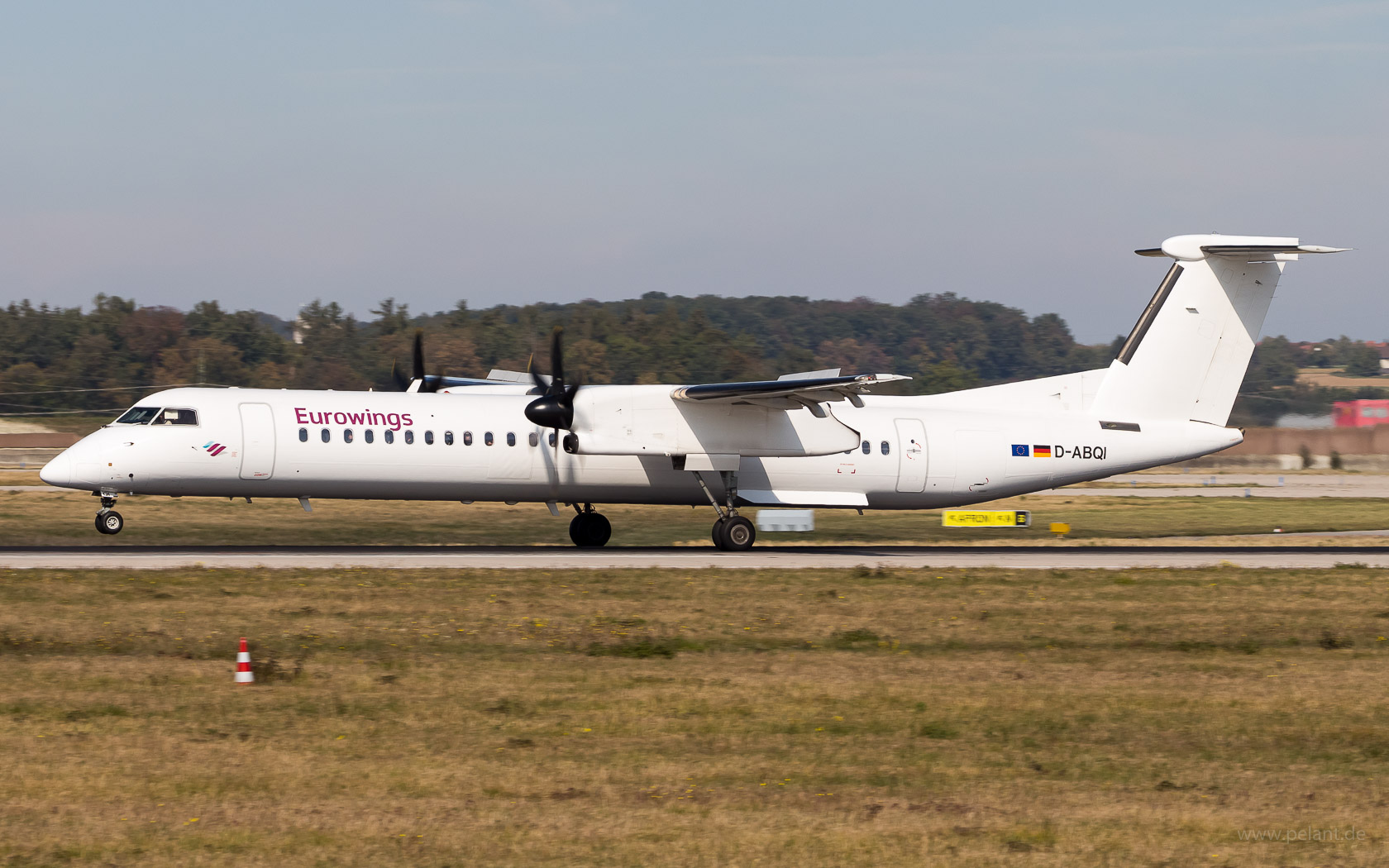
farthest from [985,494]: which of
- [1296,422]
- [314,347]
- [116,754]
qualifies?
[314,347]

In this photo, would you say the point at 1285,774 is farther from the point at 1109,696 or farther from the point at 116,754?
the point at 116,754

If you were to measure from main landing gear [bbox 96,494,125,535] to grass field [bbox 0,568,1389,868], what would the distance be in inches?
182

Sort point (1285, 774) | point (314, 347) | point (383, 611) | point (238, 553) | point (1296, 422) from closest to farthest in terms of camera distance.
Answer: point (1285, 774) → point (383, 611) → point (238, 553) → point (1296, 422) → point (314, 347)

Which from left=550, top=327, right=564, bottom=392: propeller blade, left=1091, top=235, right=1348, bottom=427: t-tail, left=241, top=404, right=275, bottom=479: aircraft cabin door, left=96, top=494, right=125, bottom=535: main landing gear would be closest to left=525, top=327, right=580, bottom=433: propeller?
left=550, top=327, right=564, bottom=392: propeller blade

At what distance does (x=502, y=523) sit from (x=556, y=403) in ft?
27.2

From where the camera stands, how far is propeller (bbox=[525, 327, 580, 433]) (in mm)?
23281

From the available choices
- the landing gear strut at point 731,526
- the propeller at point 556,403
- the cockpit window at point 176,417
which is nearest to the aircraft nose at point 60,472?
the cockpit window at point 176,417

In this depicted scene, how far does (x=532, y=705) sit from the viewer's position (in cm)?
1169

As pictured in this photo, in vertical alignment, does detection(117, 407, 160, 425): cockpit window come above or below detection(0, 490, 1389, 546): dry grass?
above

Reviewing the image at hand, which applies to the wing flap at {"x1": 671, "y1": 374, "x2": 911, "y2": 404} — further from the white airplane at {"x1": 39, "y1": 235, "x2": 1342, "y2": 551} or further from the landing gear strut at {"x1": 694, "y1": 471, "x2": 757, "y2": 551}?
the landing gear strut at {"x1": 694, "y1": 471, "x2": 757, "y2": 551}

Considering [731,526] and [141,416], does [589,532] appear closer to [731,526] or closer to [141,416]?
[731,526]

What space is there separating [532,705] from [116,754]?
140 inches

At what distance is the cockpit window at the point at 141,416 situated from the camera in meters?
23.1

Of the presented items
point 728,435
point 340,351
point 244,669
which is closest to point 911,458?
point 728,435
